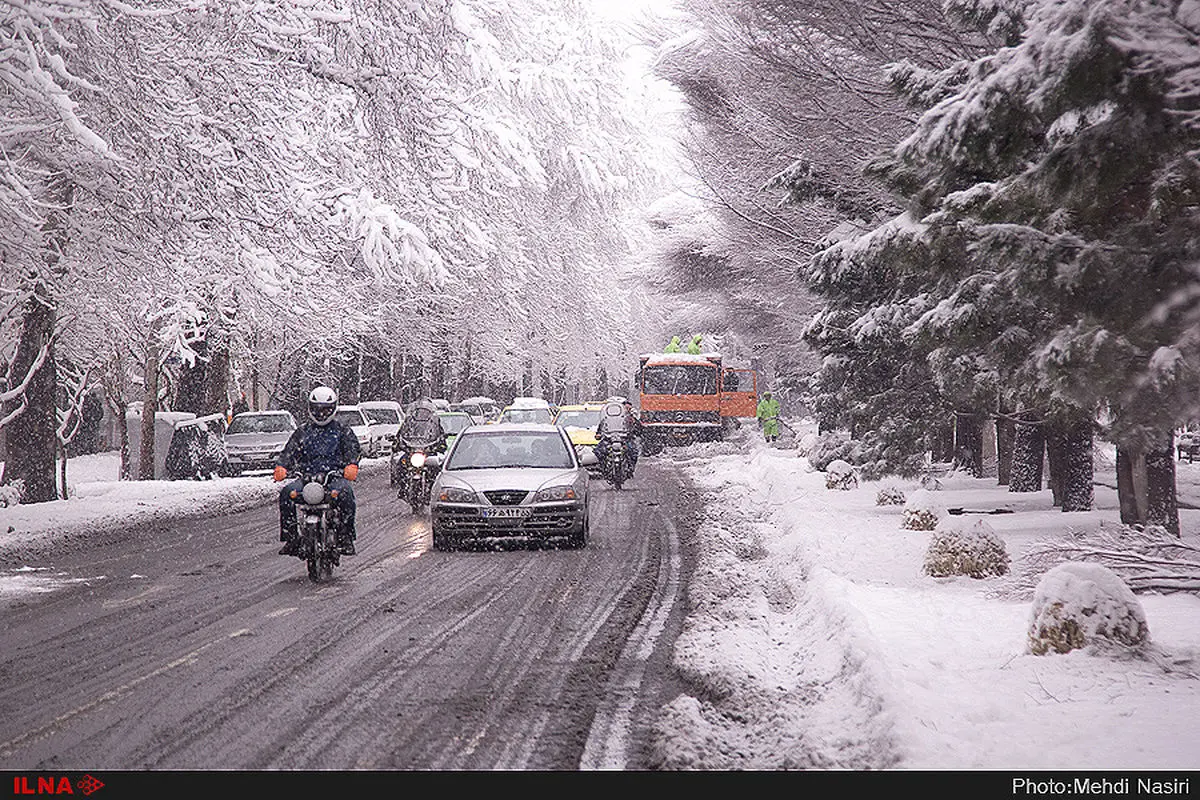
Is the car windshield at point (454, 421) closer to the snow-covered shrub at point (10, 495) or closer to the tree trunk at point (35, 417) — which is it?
the tree trunk at point (35, 417)

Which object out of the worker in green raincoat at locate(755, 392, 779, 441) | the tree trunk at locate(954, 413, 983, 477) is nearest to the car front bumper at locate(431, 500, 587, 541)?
the tree trunk at locate(954, 413, 983, 477)

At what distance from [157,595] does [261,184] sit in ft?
22.3

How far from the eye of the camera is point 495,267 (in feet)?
139

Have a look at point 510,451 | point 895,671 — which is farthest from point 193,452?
point 895,671

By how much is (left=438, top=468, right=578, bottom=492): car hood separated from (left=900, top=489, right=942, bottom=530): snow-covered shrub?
424 centimetres

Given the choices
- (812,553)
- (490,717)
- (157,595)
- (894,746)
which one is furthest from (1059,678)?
(157,595)

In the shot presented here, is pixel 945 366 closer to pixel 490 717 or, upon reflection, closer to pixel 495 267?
pixel 490 717

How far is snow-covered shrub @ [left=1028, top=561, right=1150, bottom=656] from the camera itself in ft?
26.6

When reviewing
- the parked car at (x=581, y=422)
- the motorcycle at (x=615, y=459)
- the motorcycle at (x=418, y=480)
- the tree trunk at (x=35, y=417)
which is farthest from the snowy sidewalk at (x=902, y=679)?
the parked car at (x=581, y=422)

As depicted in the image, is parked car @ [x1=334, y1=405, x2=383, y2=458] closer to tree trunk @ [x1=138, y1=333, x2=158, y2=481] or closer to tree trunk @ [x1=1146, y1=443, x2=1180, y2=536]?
tree trunk @ [x1=138, y1=333, x2=158, y2=481]

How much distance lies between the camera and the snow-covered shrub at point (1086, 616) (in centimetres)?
812

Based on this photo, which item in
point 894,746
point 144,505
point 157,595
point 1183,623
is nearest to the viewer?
point 894,746

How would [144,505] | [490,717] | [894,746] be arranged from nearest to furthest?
[894,746]
[490,717]
[144,505]

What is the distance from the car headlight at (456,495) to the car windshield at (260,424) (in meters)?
19.1
